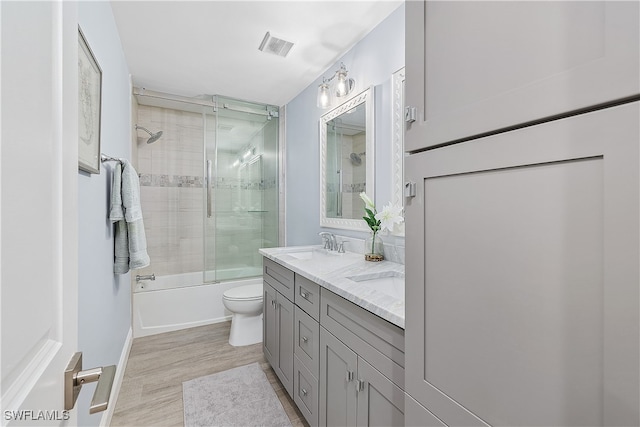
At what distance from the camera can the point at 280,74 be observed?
102 inches

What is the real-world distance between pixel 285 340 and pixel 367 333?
2.99 feet

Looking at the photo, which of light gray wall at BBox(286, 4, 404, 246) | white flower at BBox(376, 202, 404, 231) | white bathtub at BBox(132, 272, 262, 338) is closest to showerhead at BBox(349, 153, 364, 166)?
light gray wall at BBox(286, 4, 404, 246)

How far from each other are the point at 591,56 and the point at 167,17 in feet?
7.15

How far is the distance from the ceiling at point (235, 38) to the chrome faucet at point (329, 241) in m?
1.38

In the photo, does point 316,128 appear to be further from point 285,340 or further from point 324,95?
point 285,340

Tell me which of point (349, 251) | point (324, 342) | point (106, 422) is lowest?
point (106, 422)

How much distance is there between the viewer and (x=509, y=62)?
555mm

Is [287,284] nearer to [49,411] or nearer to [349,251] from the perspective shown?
[349,251]

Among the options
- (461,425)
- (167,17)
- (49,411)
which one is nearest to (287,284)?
(461,425)

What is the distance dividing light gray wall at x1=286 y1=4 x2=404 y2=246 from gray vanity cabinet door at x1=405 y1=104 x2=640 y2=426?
1.22 meters

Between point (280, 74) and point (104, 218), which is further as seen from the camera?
point (280, 74)

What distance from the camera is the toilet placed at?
254 centimetres

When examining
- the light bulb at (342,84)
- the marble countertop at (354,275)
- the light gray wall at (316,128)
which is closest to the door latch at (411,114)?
the marble countertop at (354,275)

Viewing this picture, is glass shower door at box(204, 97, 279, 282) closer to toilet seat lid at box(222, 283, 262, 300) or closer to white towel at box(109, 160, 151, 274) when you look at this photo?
toilet seat lid at box(222, 283, 262, 300)
